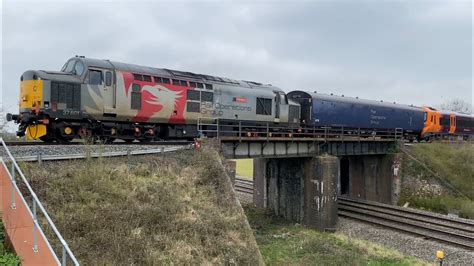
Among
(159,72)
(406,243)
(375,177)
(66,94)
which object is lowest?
(406,243)

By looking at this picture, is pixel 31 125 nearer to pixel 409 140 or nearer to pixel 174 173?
pixel 174 173

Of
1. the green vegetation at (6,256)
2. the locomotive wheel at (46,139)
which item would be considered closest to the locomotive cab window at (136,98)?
the locomotive wheel at (46,139)

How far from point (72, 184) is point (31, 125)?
5.83 m

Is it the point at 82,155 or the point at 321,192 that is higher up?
the point at 82,155

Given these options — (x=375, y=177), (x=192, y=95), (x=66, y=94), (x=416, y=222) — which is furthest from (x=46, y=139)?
(x=375, y=177)

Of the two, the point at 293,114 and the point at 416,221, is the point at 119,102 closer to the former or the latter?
the point at 293,114

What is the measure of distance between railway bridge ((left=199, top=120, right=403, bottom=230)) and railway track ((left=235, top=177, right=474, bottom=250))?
2074 millimetres

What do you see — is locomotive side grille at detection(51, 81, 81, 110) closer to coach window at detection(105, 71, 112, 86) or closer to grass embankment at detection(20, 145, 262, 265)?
coach window at detection(105, 71, 112, 86)

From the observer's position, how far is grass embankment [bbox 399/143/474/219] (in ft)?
92.6

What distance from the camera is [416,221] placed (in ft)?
68.3

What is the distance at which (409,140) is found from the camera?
38250 millimetres

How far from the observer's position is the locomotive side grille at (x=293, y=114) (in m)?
25.9

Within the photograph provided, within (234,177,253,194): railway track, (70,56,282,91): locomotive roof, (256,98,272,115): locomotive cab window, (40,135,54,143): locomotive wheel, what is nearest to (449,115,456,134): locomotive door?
(234,177,253,194): railway track

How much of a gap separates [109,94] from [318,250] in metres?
11.0
